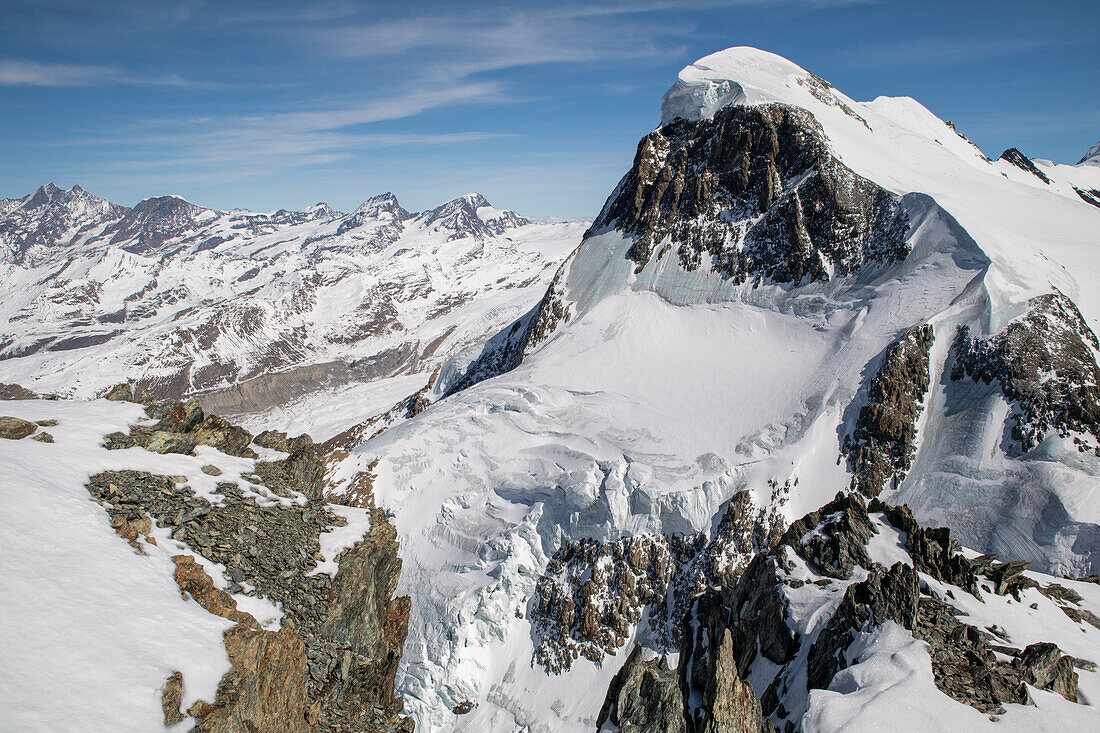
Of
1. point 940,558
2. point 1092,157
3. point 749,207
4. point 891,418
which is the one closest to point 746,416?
point 891,418

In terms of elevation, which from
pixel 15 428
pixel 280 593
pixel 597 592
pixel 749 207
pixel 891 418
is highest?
pixel 749 207

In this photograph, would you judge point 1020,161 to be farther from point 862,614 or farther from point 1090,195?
point 862,614

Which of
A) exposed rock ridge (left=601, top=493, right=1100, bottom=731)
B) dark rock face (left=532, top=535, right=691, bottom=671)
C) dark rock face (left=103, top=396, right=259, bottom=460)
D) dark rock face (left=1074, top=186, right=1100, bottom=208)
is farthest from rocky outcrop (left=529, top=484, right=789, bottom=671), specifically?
dark rock face (left=1074, top=186, right=1100, bottom=208)

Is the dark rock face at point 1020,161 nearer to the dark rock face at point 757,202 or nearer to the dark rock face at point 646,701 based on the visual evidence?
the dark rock face at point 757,202

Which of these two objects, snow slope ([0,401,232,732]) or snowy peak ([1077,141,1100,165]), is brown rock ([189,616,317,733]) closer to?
snow slope ([0,401,232,732])

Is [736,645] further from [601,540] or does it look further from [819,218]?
[819,218]

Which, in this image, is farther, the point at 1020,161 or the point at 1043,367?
the point at 1020,161

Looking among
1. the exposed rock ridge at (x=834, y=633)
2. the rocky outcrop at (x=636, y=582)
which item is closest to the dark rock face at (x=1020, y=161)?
the rocky outcrop at (x=636, y=582)
